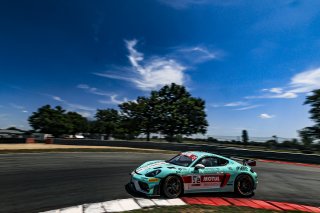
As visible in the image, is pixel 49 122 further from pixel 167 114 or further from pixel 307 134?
pixel 307 134

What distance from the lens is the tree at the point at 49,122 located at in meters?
65.7

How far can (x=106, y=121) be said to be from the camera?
68.6 meters

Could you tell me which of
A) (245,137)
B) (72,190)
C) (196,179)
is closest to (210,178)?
(196,179)

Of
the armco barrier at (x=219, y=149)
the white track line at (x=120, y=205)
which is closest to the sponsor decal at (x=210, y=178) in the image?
the white track line at (x=120, y=205)

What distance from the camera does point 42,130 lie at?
218 ft

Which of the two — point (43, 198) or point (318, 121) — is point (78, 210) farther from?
point (318, 121)

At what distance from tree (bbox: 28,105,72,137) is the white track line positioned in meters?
63.3

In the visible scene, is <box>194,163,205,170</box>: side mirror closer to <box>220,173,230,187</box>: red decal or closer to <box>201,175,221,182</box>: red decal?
<box>201,175,221,182</box>: red decal

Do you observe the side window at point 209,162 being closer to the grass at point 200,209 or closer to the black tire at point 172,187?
the black tire at point 172,187

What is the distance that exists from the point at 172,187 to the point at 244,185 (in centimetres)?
258

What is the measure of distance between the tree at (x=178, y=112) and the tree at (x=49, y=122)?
30.8m

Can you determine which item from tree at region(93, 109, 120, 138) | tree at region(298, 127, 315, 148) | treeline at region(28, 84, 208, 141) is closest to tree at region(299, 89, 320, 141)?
tree at region(298, 127, 315, 148)

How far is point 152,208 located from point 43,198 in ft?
9.81

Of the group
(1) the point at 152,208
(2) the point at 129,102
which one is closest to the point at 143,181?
(1) the point at 152,208
